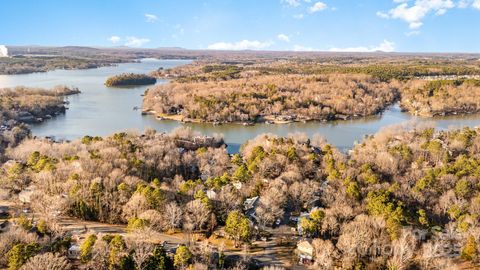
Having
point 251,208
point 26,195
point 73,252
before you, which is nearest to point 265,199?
point 251,208

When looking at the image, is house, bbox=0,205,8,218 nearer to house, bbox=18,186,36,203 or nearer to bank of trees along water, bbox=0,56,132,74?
house, bbox=18,186,36,203

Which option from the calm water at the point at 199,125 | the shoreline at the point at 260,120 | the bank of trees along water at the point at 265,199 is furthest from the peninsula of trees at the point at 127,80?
the bank of trees along water at the point at 265,199

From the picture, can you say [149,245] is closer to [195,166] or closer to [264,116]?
[195,166]

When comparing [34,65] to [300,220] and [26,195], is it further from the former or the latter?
[300,220]

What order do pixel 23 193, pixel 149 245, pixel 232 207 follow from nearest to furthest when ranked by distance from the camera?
pixel 149 245 < pixel 232 207 < pixel 23 193

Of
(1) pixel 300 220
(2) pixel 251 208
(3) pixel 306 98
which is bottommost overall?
(1) pixel 300 220

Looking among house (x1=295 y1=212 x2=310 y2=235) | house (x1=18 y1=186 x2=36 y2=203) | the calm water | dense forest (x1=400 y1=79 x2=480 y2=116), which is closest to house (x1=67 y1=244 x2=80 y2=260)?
house (x1=18 y1=186 x2=36 y2=203)

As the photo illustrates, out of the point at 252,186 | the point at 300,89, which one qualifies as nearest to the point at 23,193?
the point at 252,186
